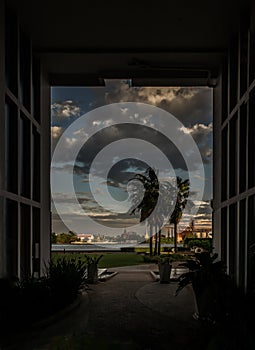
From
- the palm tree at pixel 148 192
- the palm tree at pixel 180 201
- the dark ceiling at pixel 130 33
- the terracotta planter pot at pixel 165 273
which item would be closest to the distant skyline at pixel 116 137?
the palm tree at pixel 148 192

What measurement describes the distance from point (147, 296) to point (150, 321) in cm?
309

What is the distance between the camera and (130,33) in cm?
916

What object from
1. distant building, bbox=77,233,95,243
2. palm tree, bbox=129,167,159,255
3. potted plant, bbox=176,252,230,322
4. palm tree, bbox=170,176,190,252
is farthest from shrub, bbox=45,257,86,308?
palm tree, bbox=170,176,190,252

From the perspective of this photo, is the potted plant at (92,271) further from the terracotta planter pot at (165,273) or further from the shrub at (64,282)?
the shrub at (64,282)

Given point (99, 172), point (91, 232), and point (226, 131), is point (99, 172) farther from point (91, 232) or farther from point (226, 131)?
point (226, 131)

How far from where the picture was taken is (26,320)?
6.52m

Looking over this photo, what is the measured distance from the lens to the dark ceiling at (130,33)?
8.07m

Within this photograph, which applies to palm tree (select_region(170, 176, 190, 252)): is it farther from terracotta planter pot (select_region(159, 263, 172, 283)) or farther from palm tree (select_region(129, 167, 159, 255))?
terracotta planter pot (select_region(159, 263, 172, 283))

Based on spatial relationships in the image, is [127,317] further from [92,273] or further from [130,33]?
[92,273]

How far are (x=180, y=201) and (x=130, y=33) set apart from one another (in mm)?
20844

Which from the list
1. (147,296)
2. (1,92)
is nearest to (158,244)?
(147,296)

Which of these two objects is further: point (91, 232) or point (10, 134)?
point (91, 232)

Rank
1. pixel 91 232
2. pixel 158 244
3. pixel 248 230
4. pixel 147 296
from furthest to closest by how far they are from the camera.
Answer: pixel 158 244 → pixel 91 232 → pixel 147 296 → pixel 248 230

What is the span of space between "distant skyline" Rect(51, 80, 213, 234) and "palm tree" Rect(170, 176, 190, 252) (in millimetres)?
632
